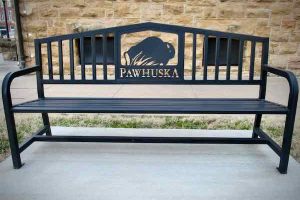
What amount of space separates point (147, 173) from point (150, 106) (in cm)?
53

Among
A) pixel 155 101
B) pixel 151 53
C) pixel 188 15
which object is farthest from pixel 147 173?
pixel 188 15

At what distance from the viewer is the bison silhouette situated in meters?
2.67

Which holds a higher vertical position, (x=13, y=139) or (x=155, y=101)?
(x=155, y=101)

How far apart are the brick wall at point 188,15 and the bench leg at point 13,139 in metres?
Answer: 4.10

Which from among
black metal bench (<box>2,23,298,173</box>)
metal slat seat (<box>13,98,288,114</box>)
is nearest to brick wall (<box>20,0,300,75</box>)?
black metal bench (<box>2,23,298,173</box>)

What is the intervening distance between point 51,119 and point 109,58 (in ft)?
9.90

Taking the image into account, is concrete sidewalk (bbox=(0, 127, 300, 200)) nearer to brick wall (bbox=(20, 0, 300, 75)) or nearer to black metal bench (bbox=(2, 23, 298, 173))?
black metal bench (bbox=(2, 23, 298, 173))

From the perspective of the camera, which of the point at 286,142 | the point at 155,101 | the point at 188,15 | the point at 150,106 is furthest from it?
the point at 188,15

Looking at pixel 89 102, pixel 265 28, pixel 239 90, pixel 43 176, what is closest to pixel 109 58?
pixel 239 90

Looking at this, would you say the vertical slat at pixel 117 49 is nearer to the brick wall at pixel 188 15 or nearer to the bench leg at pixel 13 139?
the bench leg at pixel 13 139

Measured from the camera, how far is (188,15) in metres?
5.92

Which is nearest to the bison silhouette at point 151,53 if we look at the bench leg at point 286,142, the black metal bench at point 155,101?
the black metal bench at point 155,101

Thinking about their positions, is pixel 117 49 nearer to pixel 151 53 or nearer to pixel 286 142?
pixel 151 53

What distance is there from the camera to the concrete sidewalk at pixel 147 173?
201 centimetres
